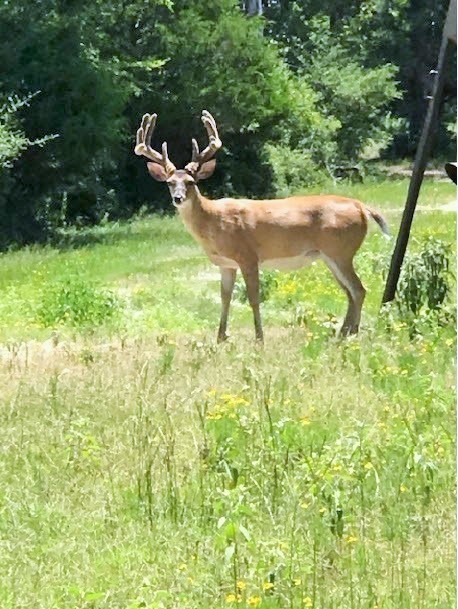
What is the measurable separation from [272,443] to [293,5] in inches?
1685

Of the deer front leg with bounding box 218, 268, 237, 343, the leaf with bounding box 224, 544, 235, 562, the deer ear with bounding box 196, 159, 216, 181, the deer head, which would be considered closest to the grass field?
the leaf with bounding box 224, 544, 235, 562

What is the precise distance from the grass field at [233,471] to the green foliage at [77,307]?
1719 mm

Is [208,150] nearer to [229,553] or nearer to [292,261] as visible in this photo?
[292,261]

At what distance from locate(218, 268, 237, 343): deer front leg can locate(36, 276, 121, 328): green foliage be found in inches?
63.7

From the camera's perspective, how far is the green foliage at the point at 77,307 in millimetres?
14070

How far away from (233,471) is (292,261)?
21.1ft

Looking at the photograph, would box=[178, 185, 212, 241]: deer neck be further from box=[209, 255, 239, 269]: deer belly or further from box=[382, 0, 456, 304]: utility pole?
box=[382, 0, 456, 304]: utility pole

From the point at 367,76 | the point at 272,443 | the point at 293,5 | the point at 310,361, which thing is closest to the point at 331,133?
the point at 367,76

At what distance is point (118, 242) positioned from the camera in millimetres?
24203

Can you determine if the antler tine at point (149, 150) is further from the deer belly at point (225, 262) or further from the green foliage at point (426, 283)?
the green foliage at point (426, 283)

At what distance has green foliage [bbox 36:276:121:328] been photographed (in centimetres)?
1407

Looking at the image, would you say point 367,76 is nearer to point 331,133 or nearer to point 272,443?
point 331,133

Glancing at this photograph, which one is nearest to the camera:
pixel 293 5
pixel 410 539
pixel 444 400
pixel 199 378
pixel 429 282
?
pixel 410 539

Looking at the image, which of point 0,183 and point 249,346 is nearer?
point 249,346
